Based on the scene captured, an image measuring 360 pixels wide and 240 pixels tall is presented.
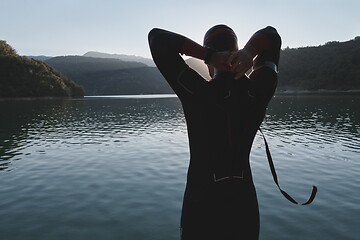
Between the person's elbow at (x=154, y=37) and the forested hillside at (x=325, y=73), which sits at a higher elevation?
the forested hillside at (x=325, y=73)

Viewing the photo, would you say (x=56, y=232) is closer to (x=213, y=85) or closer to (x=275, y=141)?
(x=213, y=85)

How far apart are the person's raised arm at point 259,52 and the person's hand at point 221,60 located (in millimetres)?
52

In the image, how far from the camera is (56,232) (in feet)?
25.4

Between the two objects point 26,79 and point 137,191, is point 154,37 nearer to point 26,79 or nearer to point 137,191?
point 137,191

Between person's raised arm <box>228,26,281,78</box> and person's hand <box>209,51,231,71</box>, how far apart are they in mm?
52

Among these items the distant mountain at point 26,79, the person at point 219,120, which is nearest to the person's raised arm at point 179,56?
the person at point 219,120

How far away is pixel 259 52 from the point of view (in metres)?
2.09

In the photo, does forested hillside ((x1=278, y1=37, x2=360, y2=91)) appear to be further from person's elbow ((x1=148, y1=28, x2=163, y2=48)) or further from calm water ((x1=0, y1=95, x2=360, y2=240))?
Answer: person's elbow ((x1=148, y1=28, x2=163, y2=48))

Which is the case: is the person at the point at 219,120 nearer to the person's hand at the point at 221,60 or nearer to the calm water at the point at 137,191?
the person's hand at the point at 221,60

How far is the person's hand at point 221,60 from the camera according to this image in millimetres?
1940

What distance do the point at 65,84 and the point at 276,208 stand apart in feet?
539

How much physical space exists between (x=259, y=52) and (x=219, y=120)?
594mm

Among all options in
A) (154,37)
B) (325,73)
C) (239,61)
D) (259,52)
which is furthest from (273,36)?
(325,73)

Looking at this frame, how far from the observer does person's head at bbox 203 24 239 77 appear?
213cm
